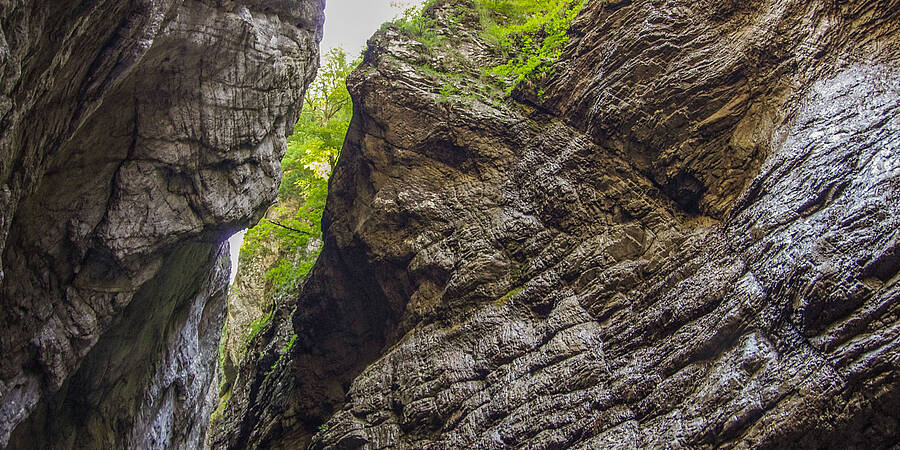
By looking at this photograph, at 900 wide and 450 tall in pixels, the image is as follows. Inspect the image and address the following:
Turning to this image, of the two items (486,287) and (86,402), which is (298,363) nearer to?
(86,402)

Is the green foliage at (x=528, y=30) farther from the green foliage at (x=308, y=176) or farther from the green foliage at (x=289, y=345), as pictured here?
the green foliage at (x=289, y=345)

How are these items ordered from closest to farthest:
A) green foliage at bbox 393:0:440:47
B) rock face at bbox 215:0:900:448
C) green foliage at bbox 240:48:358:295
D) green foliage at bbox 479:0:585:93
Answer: rock face at bbox 215:0:900:448 < green foliage at bbox 479:0:585:93 < green foliage at bbox 393:0:440:47 < green foliage at bbox 240:48:358:295

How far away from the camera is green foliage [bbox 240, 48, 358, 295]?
49.9 ft

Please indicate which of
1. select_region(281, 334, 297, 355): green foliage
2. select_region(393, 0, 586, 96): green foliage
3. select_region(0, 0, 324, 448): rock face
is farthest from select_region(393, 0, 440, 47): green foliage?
select_region(281, 334, 297, 355): green foliage

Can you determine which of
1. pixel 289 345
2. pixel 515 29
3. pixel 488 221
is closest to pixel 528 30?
pixel 515 29

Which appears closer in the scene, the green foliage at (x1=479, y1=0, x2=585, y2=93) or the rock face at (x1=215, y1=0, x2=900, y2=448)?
the rock face at (x1=215, y1=0, x2=900, y2=448)

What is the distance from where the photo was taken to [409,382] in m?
8.74

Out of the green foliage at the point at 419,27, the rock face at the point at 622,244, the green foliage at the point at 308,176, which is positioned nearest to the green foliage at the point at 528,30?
the rock face at the point at 622,244

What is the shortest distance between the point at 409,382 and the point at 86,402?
5515mm

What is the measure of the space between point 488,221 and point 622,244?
2.45 meters

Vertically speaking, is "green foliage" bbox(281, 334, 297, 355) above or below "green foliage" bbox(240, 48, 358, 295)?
below

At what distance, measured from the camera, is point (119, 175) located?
7.71 meters

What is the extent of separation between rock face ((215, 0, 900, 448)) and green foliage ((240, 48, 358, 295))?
2914mm

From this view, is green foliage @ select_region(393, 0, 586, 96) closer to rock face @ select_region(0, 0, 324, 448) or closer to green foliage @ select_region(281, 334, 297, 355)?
rock face @ select_region(0, 0, 324, 448)
